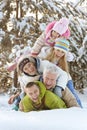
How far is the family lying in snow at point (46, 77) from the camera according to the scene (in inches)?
112

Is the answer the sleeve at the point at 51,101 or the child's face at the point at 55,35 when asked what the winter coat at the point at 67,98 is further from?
the child's face at the point at 55,35

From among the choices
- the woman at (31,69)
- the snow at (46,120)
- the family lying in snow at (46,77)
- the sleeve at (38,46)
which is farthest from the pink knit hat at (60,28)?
the snow at (46,120)

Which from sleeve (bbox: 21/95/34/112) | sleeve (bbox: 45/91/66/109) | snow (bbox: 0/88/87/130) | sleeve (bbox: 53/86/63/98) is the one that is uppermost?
snow (bbox: 0/88/87/130)

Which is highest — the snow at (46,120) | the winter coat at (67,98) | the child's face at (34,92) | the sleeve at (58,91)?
the snow at (46,120)

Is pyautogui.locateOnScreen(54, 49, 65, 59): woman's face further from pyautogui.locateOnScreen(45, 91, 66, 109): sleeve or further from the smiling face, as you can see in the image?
pyautogui.locateOnScreen(45, 91, 66, 109): sleeve

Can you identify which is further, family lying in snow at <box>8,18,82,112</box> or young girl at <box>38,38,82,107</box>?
young girl at <box>38,38,82,107</box>

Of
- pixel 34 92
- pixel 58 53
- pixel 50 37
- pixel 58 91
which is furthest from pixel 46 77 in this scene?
pixel 50 37

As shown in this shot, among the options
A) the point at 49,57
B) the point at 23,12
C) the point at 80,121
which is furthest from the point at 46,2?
the point at 80,121

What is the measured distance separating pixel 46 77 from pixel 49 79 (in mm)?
28

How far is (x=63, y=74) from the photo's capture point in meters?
3.35

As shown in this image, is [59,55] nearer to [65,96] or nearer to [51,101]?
[65,96]

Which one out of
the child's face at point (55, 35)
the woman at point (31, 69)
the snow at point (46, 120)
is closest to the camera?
the snow at point (46, 120)

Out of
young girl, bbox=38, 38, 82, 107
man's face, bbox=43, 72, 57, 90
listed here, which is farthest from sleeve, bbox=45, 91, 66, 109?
young girl, bbox=38, 38, 82, 107

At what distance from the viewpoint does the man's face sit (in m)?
3.12
